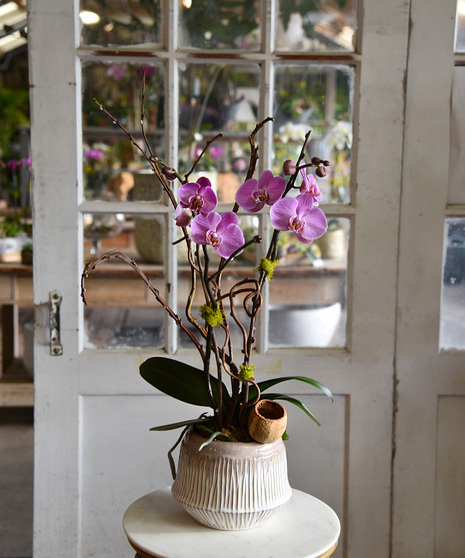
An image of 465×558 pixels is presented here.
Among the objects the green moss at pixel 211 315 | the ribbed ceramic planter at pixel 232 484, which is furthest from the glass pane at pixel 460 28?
the ribbed ceramic planter at pixel 232 484

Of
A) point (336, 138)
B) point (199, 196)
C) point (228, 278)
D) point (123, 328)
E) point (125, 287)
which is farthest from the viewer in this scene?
point (336, 138)

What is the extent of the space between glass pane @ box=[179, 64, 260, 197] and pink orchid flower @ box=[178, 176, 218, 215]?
1364mm

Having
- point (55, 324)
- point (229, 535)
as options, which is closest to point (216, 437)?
point (229, 535)

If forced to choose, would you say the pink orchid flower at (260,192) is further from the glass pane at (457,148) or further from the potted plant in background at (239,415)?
the glass pane at (457,148)

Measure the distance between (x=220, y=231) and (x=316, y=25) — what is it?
0.84 m

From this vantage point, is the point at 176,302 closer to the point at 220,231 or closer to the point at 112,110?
the point at 220,231

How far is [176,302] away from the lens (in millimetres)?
1788

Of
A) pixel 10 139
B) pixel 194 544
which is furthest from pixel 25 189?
pixel 194 544

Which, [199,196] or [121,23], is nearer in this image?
[199,196]

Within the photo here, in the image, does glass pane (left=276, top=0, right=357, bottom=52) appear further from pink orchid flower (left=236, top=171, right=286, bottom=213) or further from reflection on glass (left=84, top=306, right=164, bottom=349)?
reflection on glass (left=84, top=306, right=164, bottom=349)

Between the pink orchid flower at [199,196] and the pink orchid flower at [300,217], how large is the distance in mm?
115

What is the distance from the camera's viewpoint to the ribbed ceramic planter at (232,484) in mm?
1315

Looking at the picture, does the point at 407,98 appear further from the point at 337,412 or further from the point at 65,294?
the point at 65,294

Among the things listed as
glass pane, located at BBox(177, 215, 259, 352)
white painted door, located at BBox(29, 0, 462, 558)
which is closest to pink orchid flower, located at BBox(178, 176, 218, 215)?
white painted door, located at BBox(29, 0, 462, 558)
